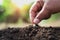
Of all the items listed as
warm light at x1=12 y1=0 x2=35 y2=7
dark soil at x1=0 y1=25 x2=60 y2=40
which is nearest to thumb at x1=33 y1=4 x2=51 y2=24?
dark soil at x1=0 y1=25 x2=60 y2=40

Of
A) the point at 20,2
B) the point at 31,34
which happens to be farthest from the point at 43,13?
the point at 20,2

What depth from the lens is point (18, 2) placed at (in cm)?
181

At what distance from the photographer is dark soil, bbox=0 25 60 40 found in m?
→ 0.73

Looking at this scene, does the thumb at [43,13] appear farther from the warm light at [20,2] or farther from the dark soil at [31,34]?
the warm light at [20,2]

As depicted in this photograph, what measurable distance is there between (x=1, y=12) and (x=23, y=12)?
25cm

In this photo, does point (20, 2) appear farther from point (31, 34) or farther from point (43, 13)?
point (31, 34)

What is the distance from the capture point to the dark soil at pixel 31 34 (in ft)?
2.40

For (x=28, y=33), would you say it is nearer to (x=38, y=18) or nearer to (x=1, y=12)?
(x=38, y=18)

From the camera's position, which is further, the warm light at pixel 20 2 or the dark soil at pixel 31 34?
the warm light at pixel 20 2

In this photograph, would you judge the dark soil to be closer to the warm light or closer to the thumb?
the thumb

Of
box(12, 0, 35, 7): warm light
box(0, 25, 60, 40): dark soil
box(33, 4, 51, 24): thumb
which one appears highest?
box(12, 0, 35, 7): warm light

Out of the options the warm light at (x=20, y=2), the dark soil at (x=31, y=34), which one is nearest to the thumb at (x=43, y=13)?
the dark soil at (x=31, y=34)

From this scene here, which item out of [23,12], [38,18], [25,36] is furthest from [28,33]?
[23,12]

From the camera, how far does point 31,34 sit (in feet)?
2.58
